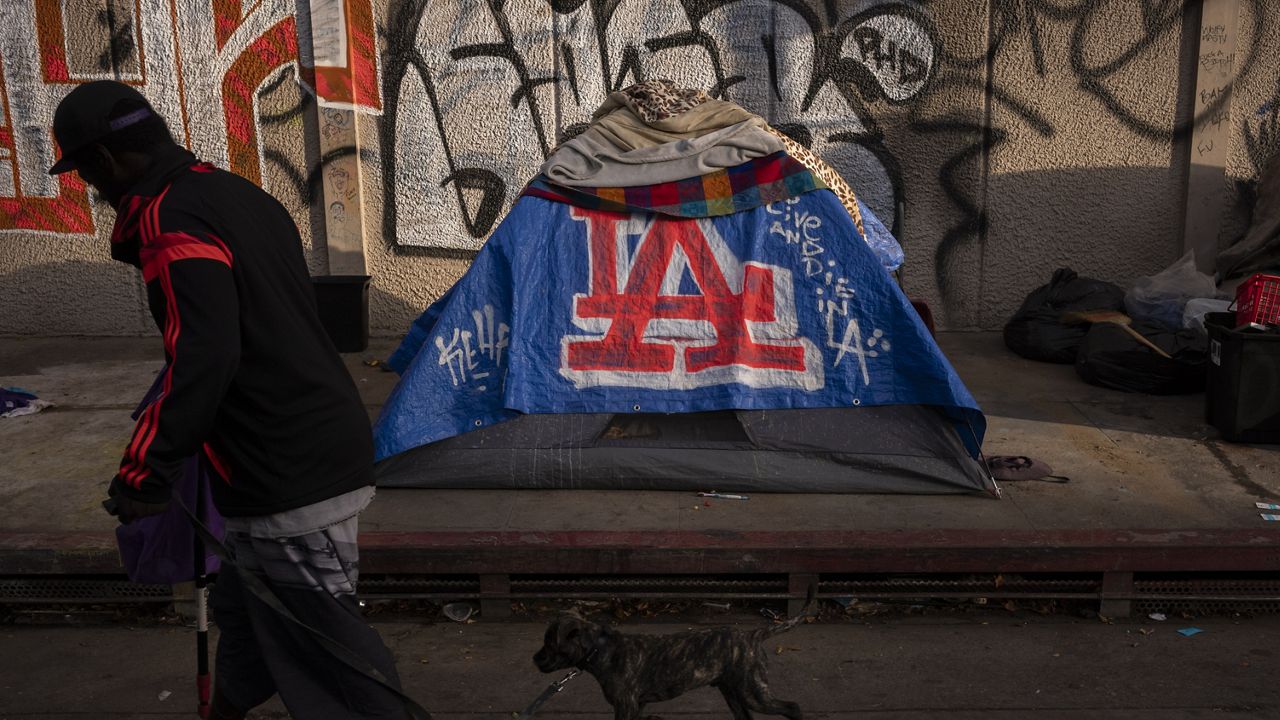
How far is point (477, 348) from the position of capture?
5117 millimetres

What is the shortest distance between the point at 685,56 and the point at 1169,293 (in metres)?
3.31

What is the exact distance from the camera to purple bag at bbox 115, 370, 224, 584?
3.44m

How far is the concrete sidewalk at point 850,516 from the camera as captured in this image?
14.7 feet

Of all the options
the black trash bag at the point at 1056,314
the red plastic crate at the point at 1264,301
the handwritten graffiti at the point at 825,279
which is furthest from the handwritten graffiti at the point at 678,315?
the black trash bag at the point at 1056,314

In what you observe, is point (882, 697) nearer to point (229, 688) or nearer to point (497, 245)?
point (229, 688)

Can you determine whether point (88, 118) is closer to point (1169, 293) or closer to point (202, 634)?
point (202, 634)

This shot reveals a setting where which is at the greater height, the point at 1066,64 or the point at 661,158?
the point at 1066,64

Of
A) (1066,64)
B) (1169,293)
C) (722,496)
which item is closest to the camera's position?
(722,496)

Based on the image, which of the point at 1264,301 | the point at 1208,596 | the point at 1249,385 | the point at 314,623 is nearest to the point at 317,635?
the point at 314,623

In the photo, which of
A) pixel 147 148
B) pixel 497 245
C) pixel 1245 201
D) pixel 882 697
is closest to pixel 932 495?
pixel 882 697

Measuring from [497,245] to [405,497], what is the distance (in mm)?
1153

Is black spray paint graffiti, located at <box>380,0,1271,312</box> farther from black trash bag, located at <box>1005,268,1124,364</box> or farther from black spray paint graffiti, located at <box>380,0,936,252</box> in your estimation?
black trash bag, located at <box>1005,268,1124,364</box>

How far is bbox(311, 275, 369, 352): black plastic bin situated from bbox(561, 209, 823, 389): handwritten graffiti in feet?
9.57

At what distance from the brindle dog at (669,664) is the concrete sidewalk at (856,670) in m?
0.55
